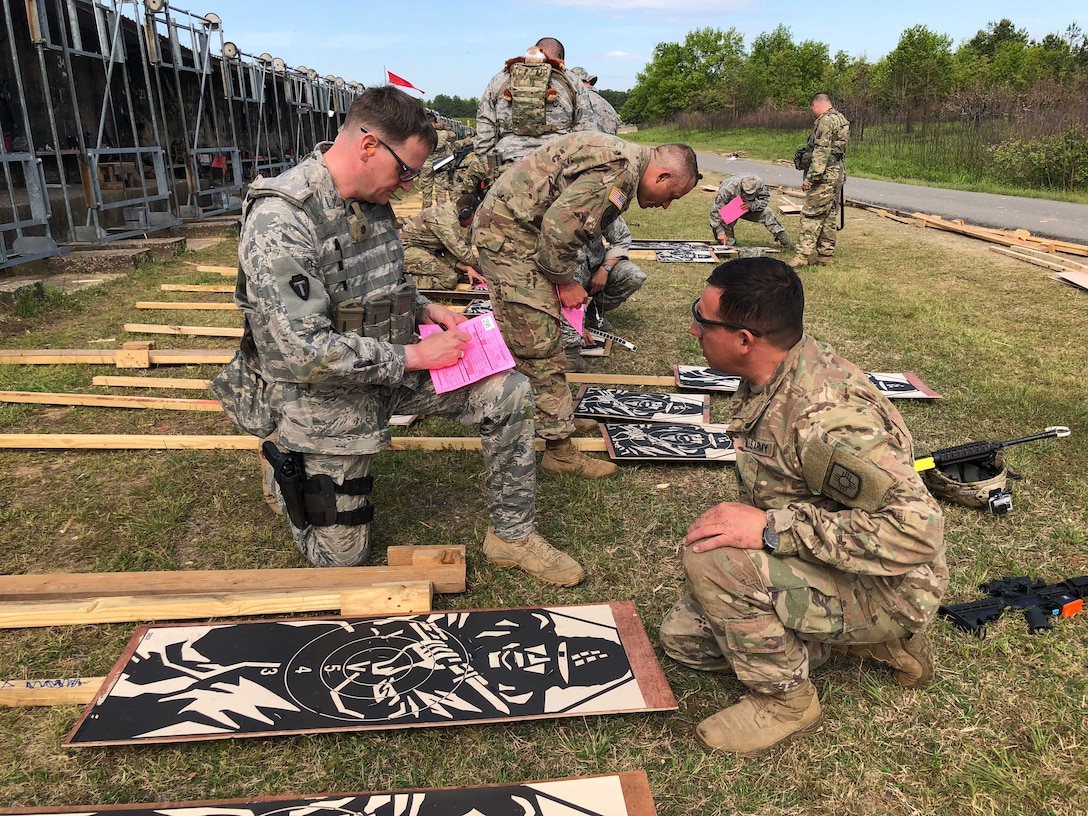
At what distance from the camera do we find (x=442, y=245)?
861cm

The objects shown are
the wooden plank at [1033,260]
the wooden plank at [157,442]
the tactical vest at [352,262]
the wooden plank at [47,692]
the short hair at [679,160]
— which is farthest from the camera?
the wooden plank at [1033,260]

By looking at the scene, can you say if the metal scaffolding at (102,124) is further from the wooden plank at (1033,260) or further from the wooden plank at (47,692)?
the wooden plank at (1033,260)

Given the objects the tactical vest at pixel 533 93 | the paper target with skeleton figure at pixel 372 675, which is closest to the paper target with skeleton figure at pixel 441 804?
the paper target with skeleton figure at pixel 372 675

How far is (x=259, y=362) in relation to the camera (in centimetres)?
322

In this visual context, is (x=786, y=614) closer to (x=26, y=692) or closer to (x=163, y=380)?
(x=26, y=692)

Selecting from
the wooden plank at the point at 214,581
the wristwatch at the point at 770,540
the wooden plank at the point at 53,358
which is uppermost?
the wristwatch at the point at 770,540

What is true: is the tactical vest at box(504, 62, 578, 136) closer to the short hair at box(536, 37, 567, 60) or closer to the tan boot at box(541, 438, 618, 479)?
the short hair at box(536, 37, 567, 60)

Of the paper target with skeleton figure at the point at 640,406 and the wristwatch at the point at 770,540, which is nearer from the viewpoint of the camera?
the wristwatch at the point at 770,540

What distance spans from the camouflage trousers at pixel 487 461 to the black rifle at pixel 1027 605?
1848mm

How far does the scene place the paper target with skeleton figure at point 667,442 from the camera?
14.9ft

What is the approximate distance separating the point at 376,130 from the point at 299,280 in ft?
2.19

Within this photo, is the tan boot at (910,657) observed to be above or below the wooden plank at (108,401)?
below

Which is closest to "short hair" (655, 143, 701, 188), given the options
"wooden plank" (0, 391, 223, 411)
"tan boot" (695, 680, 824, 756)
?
"tan boot" (695, 680, 824, 756)

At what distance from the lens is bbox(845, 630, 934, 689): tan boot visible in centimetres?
263
